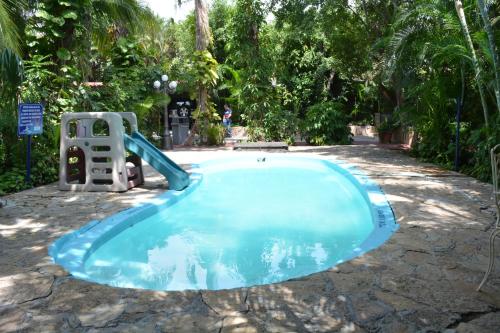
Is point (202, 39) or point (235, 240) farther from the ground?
point (202, 39)

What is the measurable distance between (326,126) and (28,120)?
1166cm

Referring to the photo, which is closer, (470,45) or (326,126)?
(470,45)

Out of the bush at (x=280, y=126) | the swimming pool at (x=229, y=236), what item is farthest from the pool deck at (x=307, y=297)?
the bush at (x=280, y=126)

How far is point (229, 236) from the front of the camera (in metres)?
5.75

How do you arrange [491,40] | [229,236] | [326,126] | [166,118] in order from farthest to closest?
1. [326,126]
2. [166,118]
3. [491,40]
4. [229,236]

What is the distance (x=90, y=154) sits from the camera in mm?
7223

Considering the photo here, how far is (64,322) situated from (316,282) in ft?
→ 5.42

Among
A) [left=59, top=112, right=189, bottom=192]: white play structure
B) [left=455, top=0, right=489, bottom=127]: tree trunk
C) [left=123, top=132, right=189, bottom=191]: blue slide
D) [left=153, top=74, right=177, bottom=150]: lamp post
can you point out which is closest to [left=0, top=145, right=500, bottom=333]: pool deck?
[left=59, top=112, right=189, bottom=192]: white play structure

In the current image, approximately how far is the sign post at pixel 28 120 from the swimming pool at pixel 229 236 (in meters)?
2.42

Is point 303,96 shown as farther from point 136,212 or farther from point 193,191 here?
point 136,212

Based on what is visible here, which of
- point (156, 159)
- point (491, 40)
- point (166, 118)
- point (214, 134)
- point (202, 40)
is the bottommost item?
point (156, 159)

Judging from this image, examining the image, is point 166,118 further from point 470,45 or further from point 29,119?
point 470,45

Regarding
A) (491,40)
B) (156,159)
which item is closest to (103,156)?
(156,159)

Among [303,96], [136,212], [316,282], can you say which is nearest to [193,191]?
[136,212]
